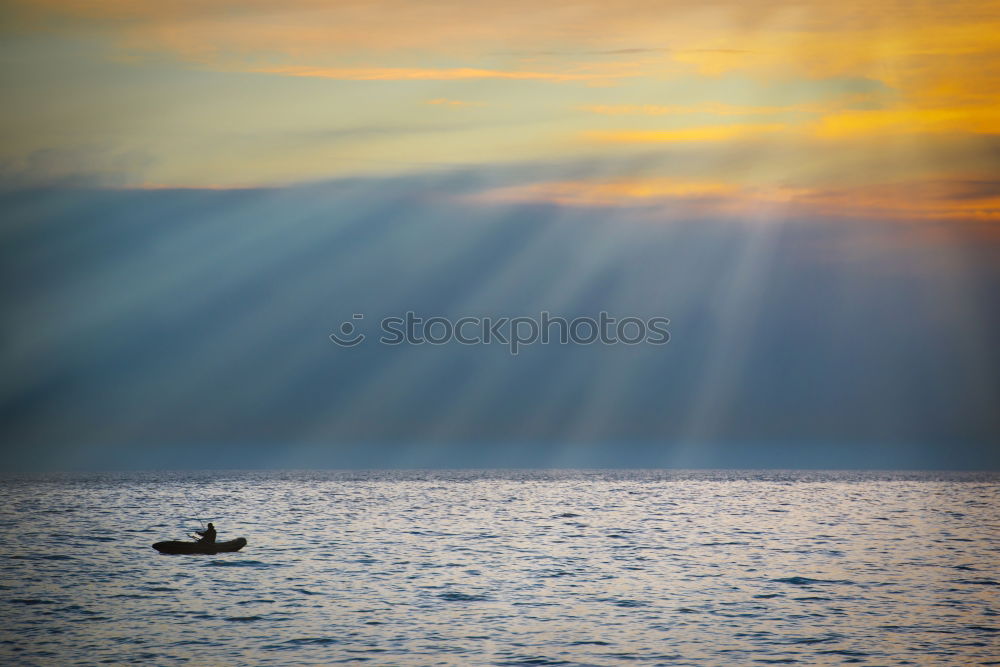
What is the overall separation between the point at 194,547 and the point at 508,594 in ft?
88.9

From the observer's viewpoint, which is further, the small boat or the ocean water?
the small boat

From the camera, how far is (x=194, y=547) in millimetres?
66250

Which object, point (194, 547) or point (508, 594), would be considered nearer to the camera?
point (508, 594)

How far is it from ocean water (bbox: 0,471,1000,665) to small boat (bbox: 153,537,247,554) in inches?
35.6

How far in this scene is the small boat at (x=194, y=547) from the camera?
65812 millimetres

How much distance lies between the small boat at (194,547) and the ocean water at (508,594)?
904 mm

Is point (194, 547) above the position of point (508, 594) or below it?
above

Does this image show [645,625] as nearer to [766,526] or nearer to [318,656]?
[318,656]

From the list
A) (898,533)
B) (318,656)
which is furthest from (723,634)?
(898,533)

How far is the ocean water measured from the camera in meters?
36.7

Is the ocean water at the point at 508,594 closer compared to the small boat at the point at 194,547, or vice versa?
the ocean water at the point at 508,594

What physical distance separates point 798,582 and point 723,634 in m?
16.5

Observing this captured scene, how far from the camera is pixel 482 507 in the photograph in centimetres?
13012

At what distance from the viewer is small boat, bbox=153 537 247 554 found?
65.8m
